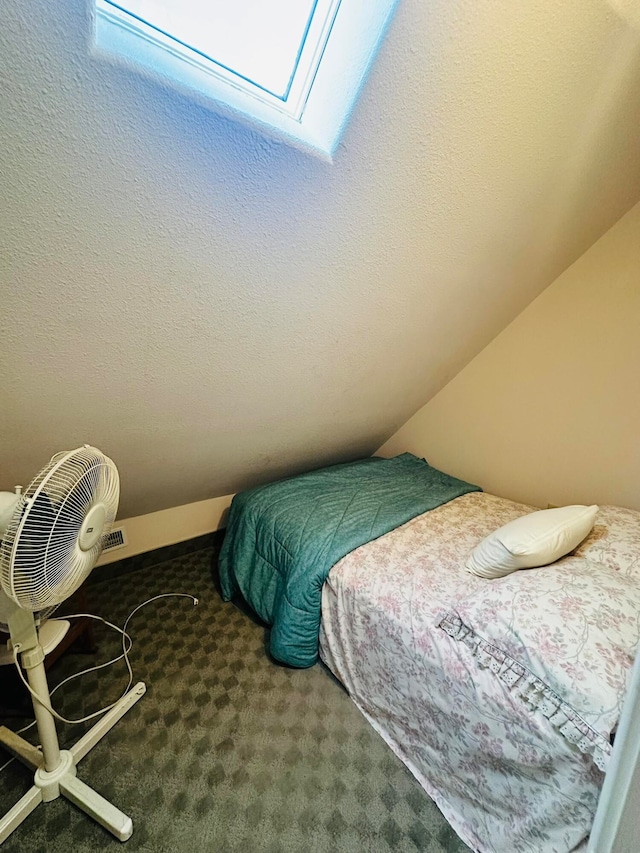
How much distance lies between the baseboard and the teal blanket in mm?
391

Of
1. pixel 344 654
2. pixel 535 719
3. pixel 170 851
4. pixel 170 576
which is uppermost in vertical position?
pixel 535 719

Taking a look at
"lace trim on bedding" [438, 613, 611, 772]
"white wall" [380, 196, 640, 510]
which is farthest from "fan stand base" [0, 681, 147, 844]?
"white wall" [380, 196, 640, 510]

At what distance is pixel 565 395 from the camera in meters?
2.16

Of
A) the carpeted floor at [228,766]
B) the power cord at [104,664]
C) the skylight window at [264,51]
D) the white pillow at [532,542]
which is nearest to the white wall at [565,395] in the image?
the white pillow at [532,542]

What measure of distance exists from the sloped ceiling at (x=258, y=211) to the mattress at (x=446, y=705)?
0.88 metres

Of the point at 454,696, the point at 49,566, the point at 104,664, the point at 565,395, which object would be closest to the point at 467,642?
the point at 454,696

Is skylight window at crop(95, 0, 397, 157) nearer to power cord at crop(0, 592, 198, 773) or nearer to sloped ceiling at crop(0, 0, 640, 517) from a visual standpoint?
sloped ceiling at crop(0, 0, 640, 517)

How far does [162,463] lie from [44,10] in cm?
148

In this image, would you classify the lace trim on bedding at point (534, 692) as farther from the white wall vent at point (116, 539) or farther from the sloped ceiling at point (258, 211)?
the white wall vent at point (116, 539)

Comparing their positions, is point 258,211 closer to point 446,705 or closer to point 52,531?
point 52,531

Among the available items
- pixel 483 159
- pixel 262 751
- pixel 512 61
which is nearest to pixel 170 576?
pixel 262 751

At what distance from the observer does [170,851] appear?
3.55ft

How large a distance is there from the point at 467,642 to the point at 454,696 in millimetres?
168

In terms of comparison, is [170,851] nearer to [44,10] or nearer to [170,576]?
[170,576]
